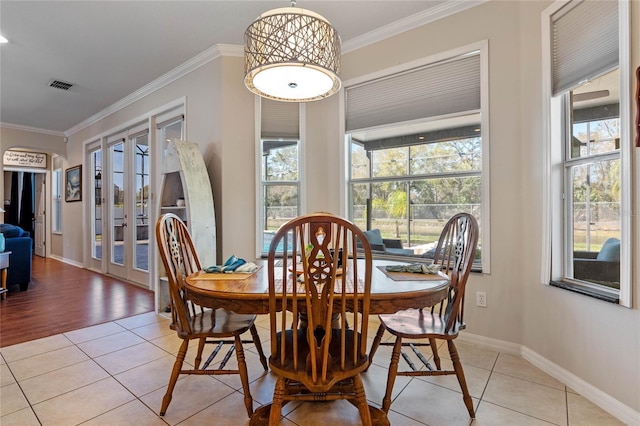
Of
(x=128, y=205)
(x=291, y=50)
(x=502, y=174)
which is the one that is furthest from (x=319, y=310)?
(x=128, y=205)

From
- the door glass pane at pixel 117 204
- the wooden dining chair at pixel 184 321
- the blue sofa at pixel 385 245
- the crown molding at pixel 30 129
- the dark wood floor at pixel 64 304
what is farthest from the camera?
the crown molding at pixel 30 129

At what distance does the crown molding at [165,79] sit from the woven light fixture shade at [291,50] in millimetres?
1857

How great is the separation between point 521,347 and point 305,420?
67.2 inches

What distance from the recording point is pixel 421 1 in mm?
2580

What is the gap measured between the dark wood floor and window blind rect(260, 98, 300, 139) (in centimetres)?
232

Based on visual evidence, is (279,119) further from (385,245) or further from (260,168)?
(385,245)

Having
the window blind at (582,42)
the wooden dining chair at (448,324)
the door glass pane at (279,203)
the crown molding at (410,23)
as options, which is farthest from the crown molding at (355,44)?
the wooden dining chair at (448,324)

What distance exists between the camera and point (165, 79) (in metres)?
3.96

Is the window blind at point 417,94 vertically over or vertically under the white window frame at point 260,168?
over

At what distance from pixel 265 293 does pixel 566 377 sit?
196cm

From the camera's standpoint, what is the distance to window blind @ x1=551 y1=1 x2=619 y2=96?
5.79 ft

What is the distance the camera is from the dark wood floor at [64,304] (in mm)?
2926

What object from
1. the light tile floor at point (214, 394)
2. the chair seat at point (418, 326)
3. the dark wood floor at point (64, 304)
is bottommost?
the light tile floor at point (214, 394)

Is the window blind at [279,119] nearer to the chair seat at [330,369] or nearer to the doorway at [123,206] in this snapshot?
the doorway at [123,206]
